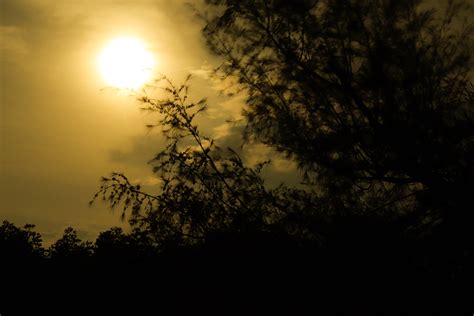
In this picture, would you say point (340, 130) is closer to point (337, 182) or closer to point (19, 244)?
point (337, 182)

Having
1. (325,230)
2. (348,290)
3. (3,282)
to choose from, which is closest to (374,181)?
(325,230)

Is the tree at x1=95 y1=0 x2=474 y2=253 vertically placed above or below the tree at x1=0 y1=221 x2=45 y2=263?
A: below

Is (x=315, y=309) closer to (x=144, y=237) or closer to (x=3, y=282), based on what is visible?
(x=144, y=237)

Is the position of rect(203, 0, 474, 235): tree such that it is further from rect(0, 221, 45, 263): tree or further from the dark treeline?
rect(0, 221, 45, 263): tree

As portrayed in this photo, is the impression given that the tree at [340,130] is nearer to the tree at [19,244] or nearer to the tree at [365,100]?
the tree at [365,100]

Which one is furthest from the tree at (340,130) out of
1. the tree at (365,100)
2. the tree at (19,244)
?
the tree at (19,244)

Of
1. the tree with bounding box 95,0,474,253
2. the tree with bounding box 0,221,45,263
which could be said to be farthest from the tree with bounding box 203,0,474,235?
the tree with bounding box 0,221,45,263

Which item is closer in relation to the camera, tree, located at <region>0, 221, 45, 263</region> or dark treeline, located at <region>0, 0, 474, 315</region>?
dark treeline, located at <region>0, 0, 474, 315</region>

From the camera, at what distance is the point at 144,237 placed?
5586mm

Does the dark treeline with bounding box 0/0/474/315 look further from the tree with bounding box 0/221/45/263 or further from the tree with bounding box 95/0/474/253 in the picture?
the tree with bounding box 0/221/45/263

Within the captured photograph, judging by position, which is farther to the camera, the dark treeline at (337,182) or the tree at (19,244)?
the tree at (19,244)

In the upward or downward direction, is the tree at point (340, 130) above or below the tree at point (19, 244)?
below

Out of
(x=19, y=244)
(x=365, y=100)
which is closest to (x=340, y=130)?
(x=365, y=100)

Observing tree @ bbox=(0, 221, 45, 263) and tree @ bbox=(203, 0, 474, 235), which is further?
tree @ bbox=(0, 221, 45, 263)
